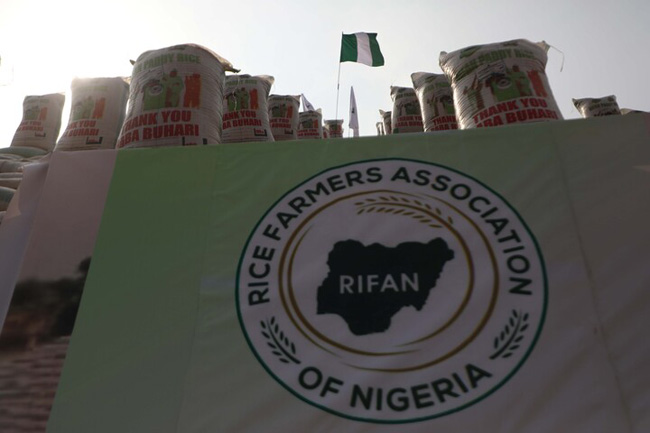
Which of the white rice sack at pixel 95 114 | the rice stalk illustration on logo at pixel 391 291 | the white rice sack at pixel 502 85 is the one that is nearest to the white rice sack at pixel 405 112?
the white rice sack at pixel 502 85

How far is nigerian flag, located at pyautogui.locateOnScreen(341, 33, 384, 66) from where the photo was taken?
18.3 ft

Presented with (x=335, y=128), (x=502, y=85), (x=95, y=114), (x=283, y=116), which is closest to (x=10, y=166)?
(x=95, y=114)

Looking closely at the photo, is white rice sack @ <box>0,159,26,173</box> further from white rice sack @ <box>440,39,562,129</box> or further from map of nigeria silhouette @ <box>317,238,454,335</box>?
white rice sack @ <box>440,39,562,129</box>

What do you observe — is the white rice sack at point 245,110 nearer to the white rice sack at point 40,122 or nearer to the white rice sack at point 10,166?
the white rice sack at point 10,166

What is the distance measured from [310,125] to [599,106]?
5.39 meters

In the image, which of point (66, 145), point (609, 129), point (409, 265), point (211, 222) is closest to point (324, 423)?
point (409, 265)

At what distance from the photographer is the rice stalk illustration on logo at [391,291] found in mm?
1706

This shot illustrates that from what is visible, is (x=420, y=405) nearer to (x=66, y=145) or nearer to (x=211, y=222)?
(x=211, y=222)

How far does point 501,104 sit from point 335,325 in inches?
88.8

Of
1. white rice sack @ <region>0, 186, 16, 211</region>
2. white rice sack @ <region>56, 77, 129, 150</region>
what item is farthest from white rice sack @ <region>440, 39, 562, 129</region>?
white rice sack @ <region>0, 186, 16, 211</region>

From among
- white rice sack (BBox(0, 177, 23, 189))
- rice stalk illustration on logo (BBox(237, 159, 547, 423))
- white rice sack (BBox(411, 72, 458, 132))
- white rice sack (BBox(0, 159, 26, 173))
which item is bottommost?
rice stalk illustration on logo (BBox(237, 159, 547, 423))

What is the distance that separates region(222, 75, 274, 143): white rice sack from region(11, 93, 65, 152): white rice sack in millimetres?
3599

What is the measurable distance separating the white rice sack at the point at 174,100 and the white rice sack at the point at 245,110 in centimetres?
110

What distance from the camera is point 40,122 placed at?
6797 mm
